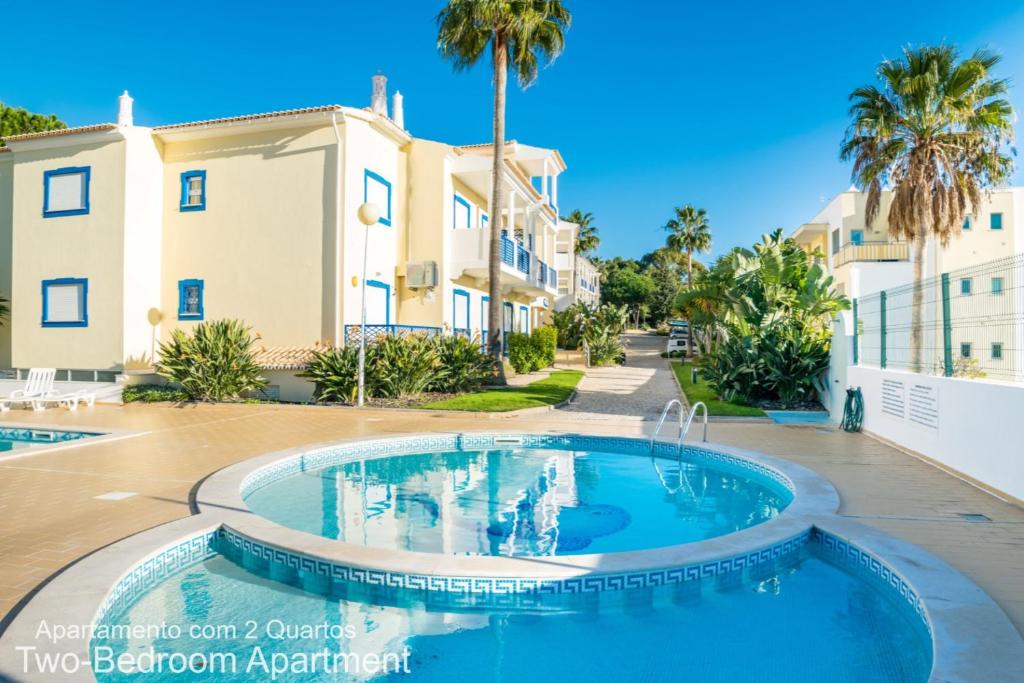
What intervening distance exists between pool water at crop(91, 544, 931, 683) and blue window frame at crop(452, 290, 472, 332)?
54.9 feet

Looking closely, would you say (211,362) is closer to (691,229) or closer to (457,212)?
(457,212)

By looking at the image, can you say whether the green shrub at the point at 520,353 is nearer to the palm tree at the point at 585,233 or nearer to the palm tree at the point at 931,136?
the palm tree at the point at 931,136

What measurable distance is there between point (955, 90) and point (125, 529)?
71.6 feet

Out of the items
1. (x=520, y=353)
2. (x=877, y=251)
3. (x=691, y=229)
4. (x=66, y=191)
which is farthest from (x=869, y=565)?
(x=691, y=229)

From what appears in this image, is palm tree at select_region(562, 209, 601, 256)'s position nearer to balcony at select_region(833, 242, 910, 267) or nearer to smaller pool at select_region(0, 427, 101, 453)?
balcony at select_region(833, 242, 910, 267)

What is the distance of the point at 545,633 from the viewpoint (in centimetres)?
424

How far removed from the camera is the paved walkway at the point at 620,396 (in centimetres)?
1427

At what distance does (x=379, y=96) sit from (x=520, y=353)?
10.5 meters

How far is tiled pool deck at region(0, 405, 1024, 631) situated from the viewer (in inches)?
195

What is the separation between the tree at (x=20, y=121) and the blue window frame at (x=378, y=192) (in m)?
19.3

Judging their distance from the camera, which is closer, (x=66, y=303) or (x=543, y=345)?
(x=66, y=303)

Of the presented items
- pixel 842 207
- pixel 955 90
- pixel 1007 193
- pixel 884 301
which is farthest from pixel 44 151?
pixel 1007 193

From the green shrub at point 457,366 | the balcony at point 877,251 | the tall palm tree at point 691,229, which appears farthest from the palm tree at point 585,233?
the green shrub at point 457,366

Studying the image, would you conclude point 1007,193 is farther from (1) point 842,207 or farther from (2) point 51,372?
(2) point 51,372
